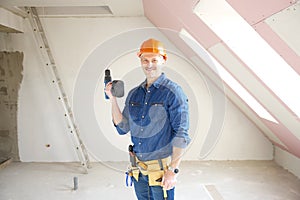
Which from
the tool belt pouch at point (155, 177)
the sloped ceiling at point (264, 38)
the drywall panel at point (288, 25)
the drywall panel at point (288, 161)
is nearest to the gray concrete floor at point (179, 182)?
the drywall panel at point (288, 161)

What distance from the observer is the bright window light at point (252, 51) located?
5.51ft

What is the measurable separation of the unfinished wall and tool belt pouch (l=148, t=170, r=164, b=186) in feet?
9.49

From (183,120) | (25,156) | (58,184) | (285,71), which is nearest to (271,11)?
(183,120)

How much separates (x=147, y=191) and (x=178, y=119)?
48 centimetres

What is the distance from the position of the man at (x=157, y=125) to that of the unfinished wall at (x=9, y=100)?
264cm

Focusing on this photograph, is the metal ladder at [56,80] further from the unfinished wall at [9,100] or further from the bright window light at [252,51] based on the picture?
the bright window light at [252,51]

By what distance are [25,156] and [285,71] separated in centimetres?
344

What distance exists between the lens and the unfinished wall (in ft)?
12.3

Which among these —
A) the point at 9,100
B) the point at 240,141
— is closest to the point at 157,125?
the point at 240,141

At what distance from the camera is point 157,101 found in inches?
58.4

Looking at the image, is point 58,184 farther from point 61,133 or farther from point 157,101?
point 157,101

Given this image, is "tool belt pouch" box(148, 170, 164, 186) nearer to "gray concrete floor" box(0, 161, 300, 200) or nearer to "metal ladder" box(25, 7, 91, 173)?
"gray concrete floor" box(0, 161, 300, 200)

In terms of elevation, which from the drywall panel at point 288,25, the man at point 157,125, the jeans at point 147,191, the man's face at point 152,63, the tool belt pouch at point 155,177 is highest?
the drywall panel at point 288,25

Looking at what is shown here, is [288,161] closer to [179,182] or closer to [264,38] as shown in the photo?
[179,182]
